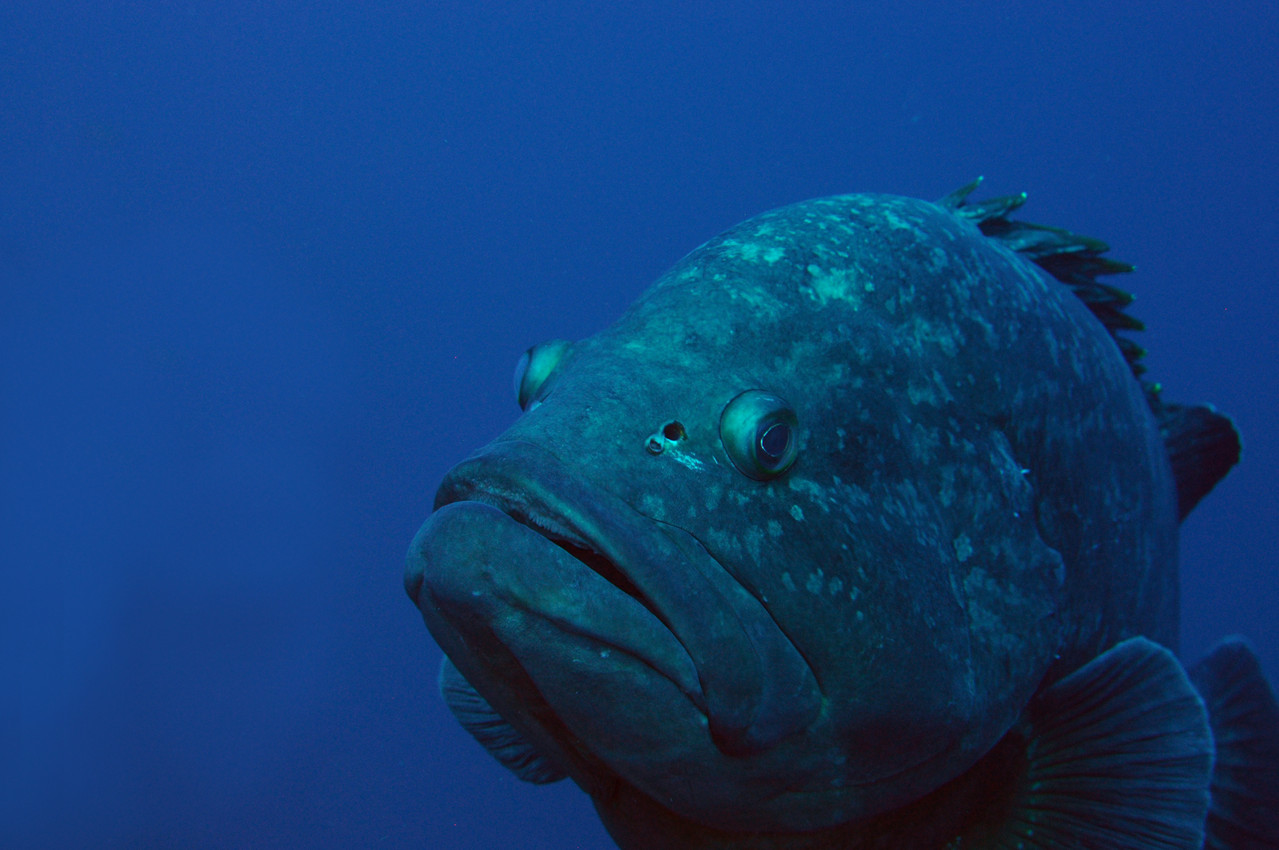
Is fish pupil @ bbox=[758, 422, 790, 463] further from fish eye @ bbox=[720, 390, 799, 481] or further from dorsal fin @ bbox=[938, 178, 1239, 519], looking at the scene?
dorsal fin @ bbox=[938, 178, 1239, 519]

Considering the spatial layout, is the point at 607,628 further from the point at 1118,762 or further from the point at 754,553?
the point at 1118,762

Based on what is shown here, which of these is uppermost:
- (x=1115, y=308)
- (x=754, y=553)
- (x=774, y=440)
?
(x=1115, y=308)

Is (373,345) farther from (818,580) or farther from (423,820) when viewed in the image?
(818,580)

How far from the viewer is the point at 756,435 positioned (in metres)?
1.85

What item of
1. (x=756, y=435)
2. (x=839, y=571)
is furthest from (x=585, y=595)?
(x=839, y=571)

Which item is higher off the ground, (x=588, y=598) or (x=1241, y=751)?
(x=588, y=598)

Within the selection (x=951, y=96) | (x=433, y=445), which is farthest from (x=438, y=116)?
(x=951, y=96)

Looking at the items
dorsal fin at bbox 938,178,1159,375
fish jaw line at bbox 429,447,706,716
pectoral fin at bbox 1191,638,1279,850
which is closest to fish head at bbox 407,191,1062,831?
fish jaw line at bbox 429,447,706,716

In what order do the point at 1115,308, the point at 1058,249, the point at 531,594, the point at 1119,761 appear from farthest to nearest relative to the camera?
the point at 1115,308 → the point at 1058,249 → the point at 1119,761 → the point at 531,594

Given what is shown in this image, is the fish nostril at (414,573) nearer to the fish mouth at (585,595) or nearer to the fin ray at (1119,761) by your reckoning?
the fish mouth at (585,595)

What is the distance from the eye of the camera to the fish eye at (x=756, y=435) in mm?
1857

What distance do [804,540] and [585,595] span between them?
65 centimetres

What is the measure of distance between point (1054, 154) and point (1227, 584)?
23.9 meters

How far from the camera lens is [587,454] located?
66.1 inches
